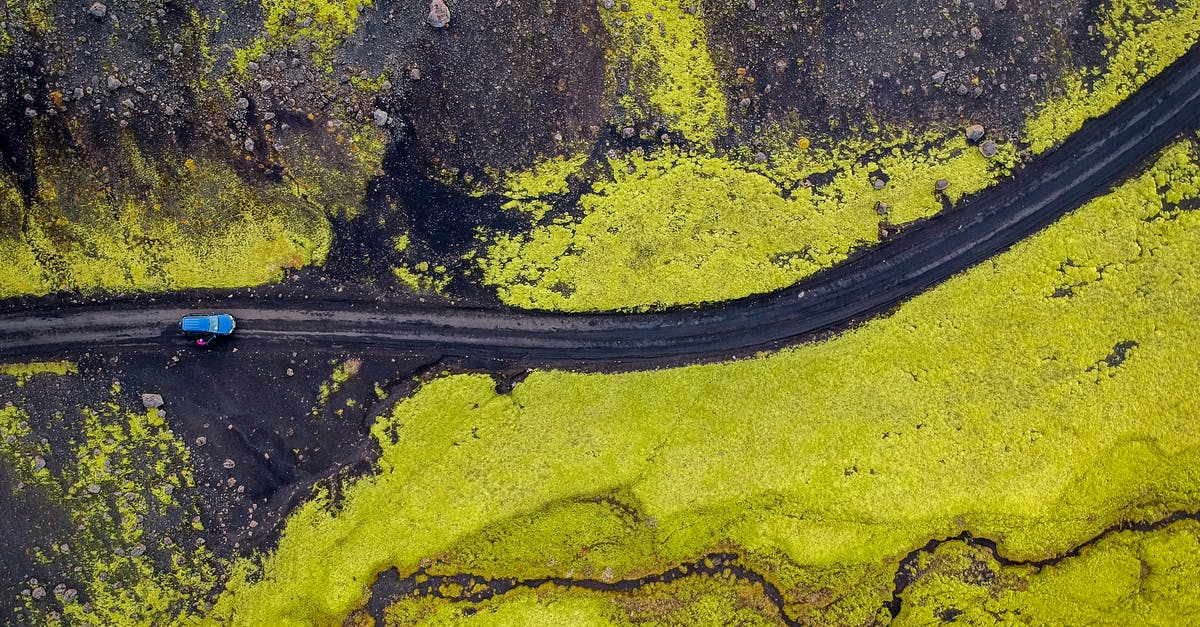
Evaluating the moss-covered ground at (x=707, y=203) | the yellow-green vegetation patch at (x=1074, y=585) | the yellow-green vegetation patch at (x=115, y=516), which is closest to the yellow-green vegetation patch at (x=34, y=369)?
the yellow-green vegetation patch at (x=115, y=516)

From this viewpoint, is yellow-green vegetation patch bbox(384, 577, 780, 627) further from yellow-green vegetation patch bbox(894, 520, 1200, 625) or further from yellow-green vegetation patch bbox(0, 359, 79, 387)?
yellow-green vegetation patch bbox(0, 359, 79, 387)

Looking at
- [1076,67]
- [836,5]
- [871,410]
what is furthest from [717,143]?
[1076,67]

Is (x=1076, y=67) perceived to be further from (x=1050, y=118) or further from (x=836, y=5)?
(x=836, y=5)

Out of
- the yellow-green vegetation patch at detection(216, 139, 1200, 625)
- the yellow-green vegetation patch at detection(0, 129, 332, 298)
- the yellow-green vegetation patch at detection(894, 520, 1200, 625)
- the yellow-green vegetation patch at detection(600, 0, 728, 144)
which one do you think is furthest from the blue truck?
the yellow-green vegetation patch at detection(894, 520, 1200, 625)

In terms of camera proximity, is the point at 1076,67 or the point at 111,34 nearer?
the point at 111,34

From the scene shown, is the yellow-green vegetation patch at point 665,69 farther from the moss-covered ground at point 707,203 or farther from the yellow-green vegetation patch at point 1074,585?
the yellow-green vegetation patch at point 1074,585

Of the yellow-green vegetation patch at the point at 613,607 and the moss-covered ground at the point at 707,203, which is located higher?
the moss-covered ground at the point at 707,203
